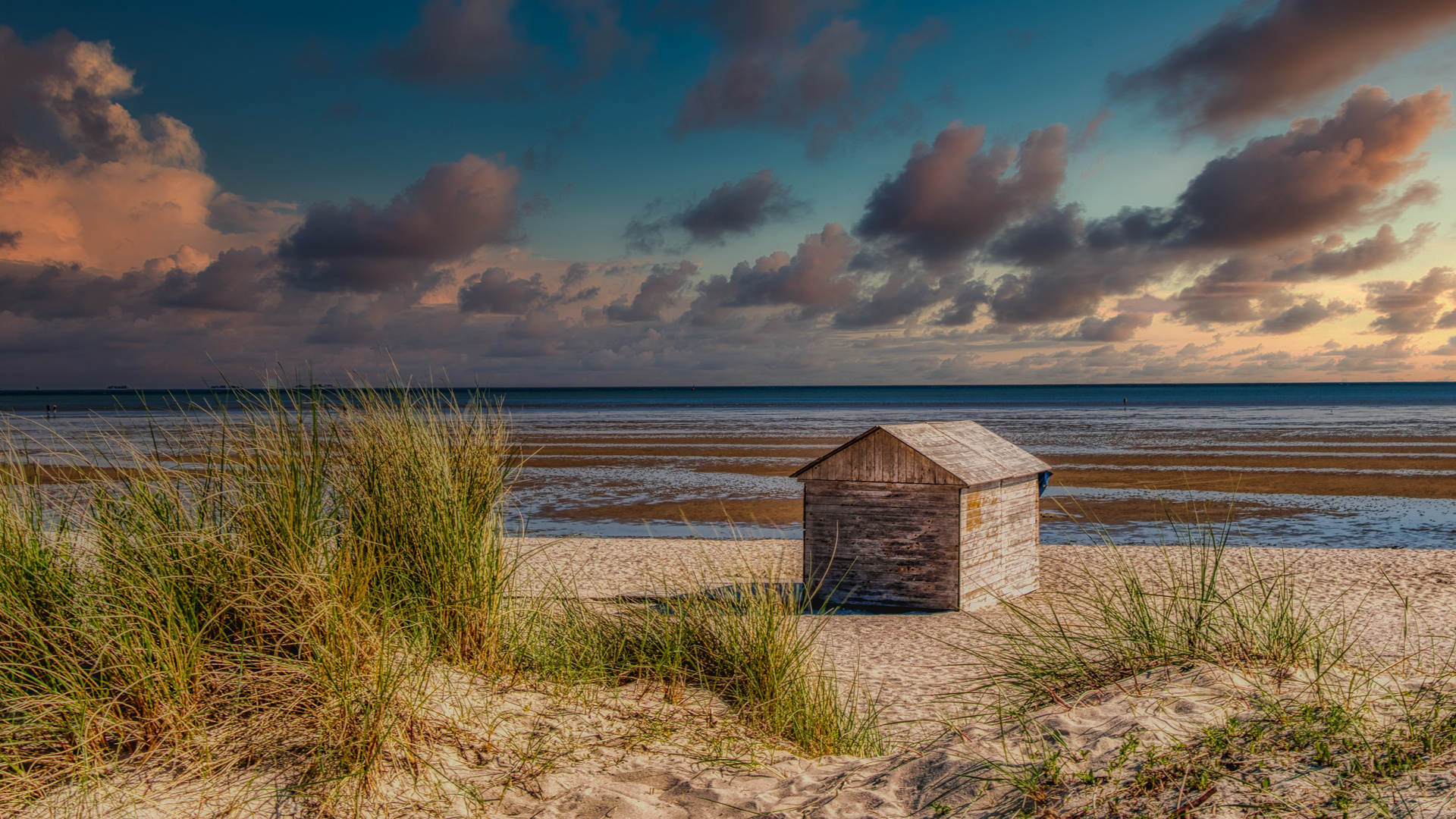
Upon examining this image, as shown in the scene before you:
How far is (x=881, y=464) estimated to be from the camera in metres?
8.73

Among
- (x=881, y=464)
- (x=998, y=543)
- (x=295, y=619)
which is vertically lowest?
(x=998, y=543)

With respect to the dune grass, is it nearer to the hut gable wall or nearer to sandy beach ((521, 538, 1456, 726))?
sandy beach ((521, 538, 1456, 726))

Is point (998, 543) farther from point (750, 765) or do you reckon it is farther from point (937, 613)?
point (750, 765)

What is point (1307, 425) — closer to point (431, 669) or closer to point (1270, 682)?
point (1270, 682)

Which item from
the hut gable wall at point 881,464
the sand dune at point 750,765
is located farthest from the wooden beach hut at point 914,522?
Answer: the sand dune at point 750,765

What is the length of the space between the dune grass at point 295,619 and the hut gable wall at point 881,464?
11.7ft

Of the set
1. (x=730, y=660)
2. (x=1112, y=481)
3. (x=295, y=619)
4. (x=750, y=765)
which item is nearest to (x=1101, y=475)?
(x=1112, y=481)

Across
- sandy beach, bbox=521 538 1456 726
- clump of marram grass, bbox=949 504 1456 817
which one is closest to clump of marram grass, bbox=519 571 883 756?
sandy beach, bbox=521 538 1456 726

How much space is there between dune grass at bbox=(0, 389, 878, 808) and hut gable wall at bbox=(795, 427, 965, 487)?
11.7ft

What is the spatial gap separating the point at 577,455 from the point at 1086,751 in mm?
25450

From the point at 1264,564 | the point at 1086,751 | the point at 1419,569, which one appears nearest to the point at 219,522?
the point at 1086,751

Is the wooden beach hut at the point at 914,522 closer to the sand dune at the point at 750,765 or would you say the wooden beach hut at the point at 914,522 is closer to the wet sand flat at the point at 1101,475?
the wet sand flat at the point at 1101,475

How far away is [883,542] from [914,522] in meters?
0.41

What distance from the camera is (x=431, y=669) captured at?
13.9 ft
